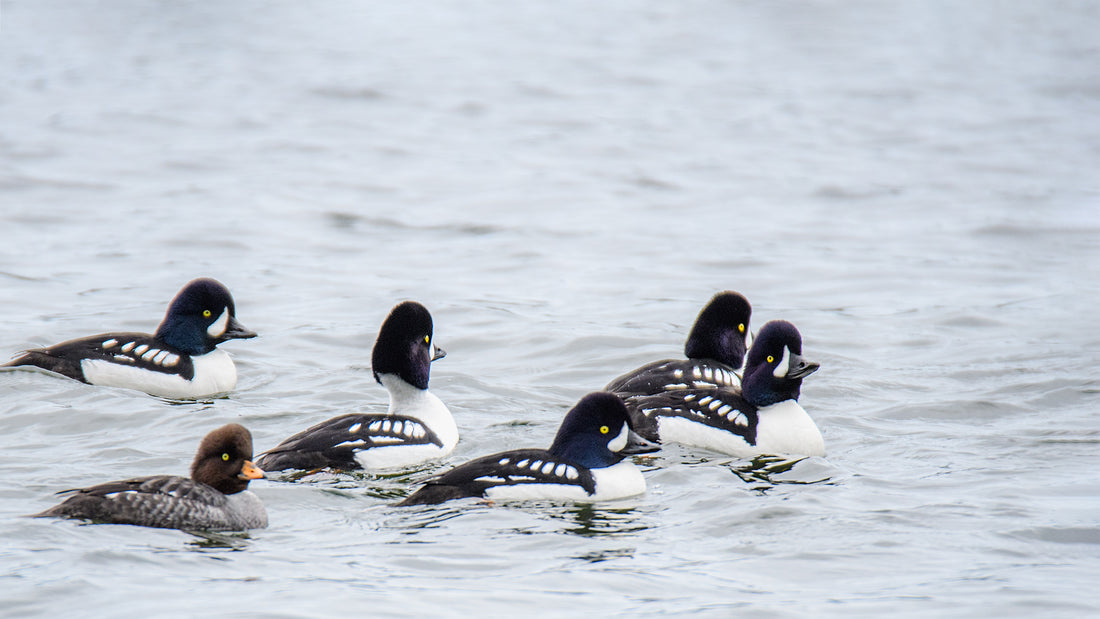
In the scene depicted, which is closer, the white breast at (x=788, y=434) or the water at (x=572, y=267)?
the water at (x=572, y=267)

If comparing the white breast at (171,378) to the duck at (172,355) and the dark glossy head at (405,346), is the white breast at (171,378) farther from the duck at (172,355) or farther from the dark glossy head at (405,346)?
the dark glossy head at (405,346)

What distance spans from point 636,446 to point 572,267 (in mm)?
9385

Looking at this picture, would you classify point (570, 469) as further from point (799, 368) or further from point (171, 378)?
point (171, 378)

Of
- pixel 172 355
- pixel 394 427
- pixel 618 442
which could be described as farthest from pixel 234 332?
pixel 618 442

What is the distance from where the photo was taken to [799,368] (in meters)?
11.1

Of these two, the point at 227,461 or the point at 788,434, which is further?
the point at 788,434

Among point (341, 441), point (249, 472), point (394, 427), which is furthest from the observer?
point (394, 427)

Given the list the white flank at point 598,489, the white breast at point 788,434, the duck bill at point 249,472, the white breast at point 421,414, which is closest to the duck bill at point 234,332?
the white breast at point 421,414

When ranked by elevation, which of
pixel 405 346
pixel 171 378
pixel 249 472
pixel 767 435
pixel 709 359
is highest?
pixel 405 346

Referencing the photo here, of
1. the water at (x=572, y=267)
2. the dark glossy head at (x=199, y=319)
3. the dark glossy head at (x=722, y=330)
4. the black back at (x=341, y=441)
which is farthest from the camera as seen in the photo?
the dark glossy head at (x=199, y=319)

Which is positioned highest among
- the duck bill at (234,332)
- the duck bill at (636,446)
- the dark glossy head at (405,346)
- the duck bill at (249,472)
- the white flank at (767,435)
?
the dark glossy head at (405,346)

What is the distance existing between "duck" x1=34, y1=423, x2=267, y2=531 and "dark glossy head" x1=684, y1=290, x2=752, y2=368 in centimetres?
485

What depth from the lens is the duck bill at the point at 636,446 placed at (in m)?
9.62

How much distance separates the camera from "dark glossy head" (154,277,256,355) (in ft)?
41.5
